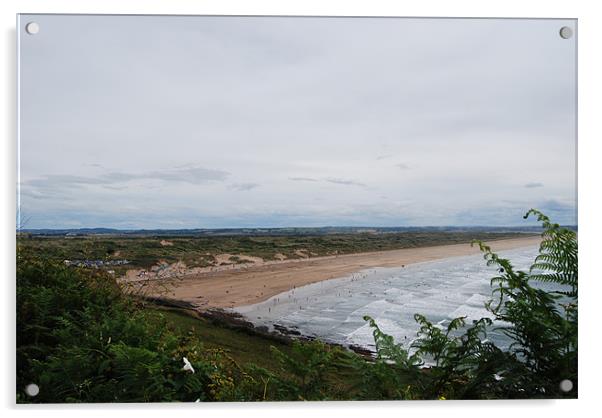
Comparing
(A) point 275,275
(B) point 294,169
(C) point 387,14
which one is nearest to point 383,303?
(A) point 275,275

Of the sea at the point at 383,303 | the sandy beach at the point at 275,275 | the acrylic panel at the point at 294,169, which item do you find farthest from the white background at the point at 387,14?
the sandy beach at the point at 275,275

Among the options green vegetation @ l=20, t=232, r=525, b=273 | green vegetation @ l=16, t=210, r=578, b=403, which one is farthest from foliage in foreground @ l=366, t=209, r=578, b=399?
green vegetation @ l=20, t=232, r=525, b=273

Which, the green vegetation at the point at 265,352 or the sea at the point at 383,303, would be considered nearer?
the green vegetation at the point at 265,352

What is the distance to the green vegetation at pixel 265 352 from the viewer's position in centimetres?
260

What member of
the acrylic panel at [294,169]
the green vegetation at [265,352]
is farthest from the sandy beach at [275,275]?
the green vegetation at [265,352]

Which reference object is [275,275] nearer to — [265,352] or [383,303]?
[265,352]

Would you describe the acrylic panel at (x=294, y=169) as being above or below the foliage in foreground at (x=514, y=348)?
above

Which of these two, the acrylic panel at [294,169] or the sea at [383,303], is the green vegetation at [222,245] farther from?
the sea at [383,303]

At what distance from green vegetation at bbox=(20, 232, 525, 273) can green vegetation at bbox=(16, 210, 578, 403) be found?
0.44 ft

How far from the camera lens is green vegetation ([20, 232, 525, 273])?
2.82 m

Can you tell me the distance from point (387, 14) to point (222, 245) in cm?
157

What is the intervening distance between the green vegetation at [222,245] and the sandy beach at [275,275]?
0.04 metres

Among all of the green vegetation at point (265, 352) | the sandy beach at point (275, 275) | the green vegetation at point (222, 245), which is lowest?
the green vegetation at point (265, 352)

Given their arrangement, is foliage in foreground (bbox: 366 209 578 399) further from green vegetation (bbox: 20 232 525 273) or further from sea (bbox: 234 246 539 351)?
green vegetation (bbox: 20 232 525 273)
